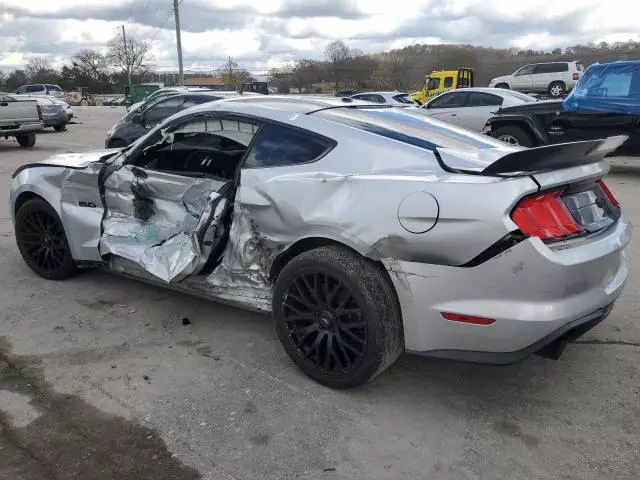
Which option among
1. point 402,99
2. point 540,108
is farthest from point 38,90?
point 540,108

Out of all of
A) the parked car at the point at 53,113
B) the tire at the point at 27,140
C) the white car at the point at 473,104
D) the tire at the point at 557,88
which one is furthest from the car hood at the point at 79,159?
the tire at the point at 557,88

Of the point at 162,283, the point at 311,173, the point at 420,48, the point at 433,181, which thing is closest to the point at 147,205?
the point at 162,283

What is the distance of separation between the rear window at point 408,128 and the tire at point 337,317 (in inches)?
29.5

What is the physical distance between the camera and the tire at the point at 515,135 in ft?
34.8

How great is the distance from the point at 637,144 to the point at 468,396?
27.6 ft

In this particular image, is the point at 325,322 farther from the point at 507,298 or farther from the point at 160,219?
the point at 160,219

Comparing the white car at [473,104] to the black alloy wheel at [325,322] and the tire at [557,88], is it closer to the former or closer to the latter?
the black alloy wheel at [325,322]

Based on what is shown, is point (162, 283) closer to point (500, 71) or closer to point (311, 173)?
point (311, 173)

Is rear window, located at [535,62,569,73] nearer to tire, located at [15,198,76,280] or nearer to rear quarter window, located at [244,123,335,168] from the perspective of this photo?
tire, located at [15,198,76,280]

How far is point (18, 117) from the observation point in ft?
52.2

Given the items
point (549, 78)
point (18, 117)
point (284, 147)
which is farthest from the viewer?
point (549, 78)

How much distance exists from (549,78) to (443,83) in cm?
656

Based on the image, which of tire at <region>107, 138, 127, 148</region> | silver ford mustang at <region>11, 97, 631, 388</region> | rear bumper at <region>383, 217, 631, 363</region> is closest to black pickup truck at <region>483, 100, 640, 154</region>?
silver ford mustang at <region>11, 97, 631, 388</region>

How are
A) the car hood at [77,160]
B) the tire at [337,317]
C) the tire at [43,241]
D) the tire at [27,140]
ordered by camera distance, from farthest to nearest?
the tire at [27,140], the tire at [43,241], the car hood at [77,160], the tire at [337,317]
